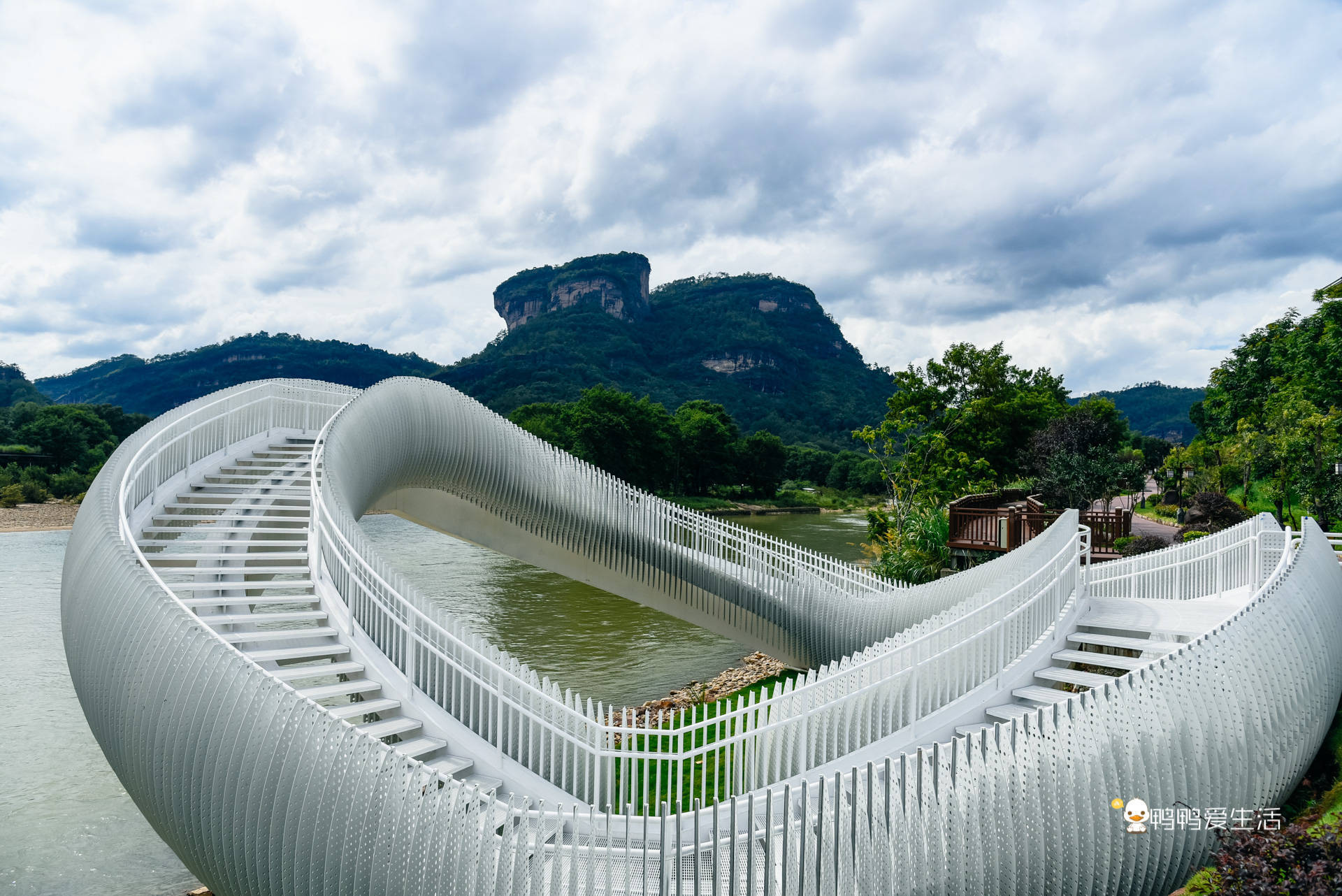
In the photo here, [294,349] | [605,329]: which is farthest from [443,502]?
[294,349]

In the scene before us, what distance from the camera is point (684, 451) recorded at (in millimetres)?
66875

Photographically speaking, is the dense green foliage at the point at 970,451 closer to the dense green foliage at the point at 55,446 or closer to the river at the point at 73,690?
the river at the point at 73,690

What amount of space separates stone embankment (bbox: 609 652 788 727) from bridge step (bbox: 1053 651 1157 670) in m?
6.50

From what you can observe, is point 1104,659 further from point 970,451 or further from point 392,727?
point 970,451

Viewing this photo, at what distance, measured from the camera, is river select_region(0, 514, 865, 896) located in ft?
28.7

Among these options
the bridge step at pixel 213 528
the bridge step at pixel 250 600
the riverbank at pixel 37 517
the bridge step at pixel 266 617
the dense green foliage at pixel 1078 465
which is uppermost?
the dense green foliage at pixel 1078 465

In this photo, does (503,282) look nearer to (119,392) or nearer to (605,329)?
(605,329)

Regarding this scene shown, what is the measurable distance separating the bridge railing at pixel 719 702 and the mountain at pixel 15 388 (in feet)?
354

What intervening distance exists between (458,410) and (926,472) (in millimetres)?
16400

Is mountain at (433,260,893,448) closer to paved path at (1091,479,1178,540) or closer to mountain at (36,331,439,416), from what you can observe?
mountain at (36,331,439,416)

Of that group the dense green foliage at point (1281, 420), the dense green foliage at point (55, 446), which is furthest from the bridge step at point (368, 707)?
the dense green foliage at point (55, 446)

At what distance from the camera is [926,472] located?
25.0 m

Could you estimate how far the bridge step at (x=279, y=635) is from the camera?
6.84 m

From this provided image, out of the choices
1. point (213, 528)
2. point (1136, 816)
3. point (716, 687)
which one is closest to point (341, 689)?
point (213, 528)
